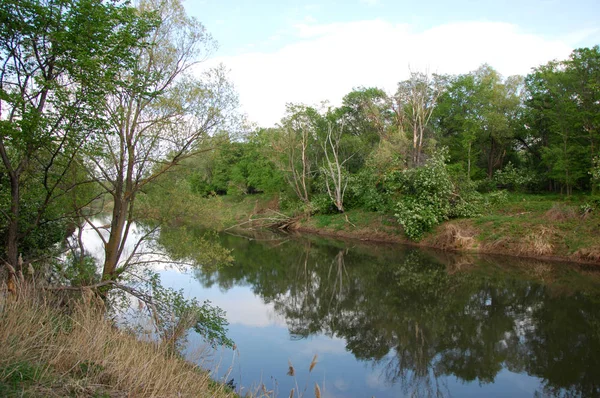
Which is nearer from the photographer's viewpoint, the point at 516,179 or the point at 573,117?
the point at 573,117

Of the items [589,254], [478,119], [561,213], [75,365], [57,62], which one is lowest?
[75,365]

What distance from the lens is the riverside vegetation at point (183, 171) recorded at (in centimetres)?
671

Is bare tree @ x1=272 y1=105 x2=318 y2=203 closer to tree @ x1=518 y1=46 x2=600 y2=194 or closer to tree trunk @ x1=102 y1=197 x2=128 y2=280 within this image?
tree @ x1=518 y1=46 x2=600 y2=194

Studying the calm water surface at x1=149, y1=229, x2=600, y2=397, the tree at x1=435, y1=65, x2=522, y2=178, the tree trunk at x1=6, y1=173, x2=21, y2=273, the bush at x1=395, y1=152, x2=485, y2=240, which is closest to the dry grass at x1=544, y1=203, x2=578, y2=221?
the calm water surface at x1=149, y1=229, x2=600, y2=397

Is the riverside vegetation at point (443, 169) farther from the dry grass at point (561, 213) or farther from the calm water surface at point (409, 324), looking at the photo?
the calm water surface at point (409, 324)

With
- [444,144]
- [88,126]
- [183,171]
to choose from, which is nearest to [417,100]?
[444,144]

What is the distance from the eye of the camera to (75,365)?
466 centimetres

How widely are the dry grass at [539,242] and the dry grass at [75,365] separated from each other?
19.5 m

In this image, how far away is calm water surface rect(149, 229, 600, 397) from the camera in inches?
360

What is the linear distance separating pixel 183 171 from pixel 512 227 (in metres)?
17.2

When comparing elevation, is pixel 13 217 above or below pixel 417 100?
below

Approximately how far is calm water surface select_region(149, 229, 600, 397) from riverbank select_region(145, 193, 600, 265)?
95 centimetres

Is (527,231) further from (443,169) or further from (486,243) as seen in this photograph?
(443,169)

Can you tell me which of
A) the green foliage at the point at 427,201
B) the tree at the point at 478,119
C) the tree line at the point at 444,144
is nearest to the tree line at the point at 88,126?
the tree line at the point at 444,144
